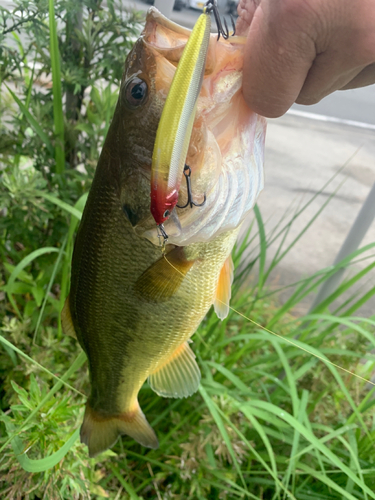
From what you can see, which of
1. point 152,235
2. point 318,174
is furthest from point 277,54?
point 318,174

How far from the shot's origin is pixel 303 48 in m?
0.40

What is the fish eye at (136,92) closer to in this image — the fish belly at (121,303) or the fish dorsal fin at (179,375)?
the fish belly at (121,303)

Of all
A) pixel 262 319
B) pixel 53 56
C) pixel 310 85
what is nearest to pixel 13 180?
pixel 53 56

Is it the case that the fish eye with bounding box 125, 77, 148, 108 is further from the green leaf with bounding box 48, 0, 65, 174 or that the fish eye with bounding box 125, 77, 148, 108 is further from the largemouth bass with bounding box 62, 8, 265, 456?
the green leaf with bounding box 48, 0, 65, 174

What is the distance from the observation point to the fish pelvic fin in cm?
85

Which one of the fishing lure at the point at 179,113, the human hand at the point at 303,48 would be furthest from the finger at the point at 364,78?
the fishing lure at the point at 179,113

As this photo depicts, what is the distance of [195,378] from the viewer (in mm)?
856

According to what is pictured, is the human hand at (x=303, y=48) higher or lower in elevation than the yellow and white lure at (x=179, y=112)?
higher

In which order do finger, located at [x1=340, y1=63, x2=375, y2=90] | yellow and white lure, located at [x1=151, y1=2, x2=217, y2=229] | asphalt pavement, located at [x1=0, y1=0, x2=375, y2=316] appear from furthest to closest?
asphalt pavement, located at [x1=0, y1=0, x2=375, y2=316]
finger, located at [x1=340, y1=63, x2=375, y2=90]
yellow and white lure, located at [x1=151, y1=2, x2=217, y2=229]

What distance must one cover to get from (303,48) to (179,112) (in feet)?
0.56

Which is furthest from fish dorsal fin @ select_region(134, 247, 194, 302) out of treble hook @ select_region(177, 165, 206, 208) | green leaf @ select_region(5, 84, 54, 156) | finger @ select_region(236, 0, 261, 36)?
green leaf @ select_region(5, 84, 54, 156)

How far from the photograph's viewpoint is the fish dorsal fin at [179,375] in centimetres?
86

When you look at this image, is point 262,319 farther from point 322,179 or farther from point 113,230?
point 322,179

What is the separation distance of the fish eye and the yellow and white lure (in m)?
0.17
